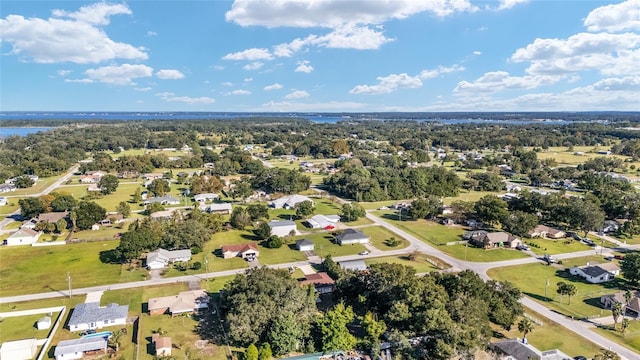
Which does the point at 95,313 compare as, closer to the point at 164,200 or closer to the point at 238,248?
the point at 238,248

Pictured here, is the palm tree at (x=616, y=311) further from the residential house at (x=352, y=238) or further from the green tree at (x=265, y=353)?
the green tree at (x=265, y=353)

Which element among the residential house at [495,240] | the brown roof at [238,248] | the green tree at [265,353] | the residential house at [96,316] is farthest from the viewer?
the residential house at [495,240]

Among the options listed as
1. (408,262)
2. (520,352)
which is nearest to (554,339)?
(520,352)

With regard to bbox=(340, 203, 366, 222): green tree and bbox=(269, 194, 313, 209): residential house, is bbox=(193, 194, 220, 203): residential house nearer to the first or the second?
bbox=(269, 194, 313, 209): residential house

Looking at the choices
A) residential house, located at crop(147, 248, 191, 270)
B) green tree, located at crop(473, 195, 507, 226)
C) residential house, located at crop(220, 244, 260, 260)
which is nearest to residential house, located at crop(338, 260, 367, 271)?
residential house, located at crop(220, 244, 260, 260)

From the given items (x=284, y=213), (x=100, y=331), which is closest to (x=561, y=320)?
(x=100, y=331)

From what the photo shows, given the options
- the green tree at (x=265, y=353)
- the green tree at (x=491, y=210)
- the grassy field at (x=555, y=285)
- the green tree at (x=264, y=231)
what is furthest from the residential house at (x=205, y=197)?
the green tree at (x=265, y=353)
